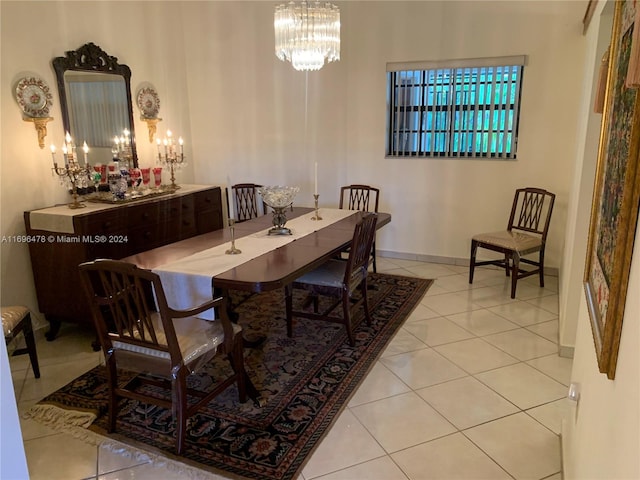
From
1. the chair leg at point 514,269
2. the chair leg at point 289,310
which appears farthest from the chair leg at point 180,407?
the chair leg at point 514,269

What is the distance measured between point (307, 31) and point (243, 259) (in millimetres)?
1601

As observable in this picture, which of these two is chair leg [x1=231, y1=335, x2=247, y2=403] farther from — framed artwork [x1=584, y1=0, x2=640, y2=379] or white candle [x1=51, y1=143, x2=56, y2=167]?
white candle [x1=51, y1=143, x2=56, y2=167]

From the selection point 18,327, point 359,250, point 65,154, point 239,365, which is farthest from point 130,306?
point 65,154

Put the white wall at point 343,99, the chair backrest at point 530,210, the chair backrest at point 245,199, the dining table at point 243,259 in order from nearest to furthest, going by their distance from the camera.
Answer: the dining table at point 243,259
the white wall at point 343,99
the chair backrest at point 530,210
the chair backrest at point 245,199

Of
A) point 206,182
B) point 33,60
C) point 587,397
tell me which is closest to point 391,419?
point 587,397

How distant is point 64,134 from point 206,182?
196 centimetres

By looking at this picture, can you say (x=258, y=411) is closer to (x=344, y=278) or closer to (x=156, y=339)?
(x=156, y=339)

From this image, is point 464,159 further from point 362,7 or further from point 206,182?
point 206,182

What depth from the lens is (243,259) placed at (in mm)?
2703

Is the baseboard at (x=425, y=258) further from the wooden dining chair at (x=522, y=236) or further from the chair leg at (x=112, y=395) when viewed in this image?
the chair leg at (x=112, y=395)

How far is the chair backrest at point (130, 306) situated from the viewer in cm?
194

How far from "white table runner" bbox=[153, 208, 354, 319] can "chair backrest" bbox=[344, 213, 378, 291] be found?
0.41m

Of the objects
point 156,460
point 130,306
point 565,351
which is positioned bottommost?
point 156,460

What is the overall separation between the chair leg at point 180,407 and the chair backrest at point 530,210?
3.35 m
